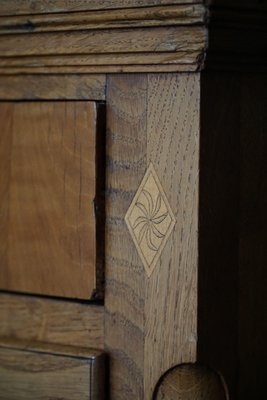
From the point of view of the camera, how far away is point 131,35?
110cm

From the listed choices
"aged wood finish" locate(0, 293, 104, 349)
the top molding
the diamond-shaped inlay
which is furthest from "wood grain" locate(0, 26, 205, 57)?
"aged wood finish" locate(0, 293, 104, 349)

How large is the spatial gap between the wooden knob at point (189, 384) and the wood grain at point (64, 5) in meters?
0.37

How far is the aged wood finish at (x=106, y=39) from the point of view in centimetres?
106

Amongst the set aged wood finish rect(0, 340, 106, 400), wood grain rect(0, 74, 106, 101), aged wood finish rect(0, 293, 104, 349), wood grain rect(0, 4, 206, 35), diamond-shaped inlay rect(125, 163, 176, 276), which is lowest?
aged wood finish rect(0, 340, 106, 400)

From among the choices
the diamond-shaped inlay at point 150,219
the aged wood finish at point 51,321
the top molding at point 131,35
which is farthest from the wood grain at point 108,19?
the aged wood finish at point 51,321

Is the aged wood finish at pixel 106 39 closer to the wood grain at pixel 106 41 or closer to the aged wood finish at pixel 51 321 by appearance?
the wood grain at pixel 106 41

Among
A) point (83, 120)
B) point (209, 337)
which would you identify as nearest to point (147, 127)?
point (83, 120)

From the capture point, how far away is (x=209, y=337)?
3.59 ft

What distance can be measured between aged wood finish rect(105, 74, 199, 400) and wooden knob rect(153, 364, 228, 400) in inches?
0.4

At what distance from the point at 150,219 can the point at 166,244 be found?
32 mm

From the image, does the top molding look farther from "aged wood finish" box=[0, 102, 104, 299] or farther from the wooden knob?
the wooden knob

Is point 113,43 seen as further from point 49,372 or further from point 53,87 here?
point 49,372

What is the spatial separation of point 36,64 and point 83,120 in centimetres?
9

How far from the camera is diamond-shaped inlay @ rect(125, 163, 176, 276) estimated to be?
43.0 inches
